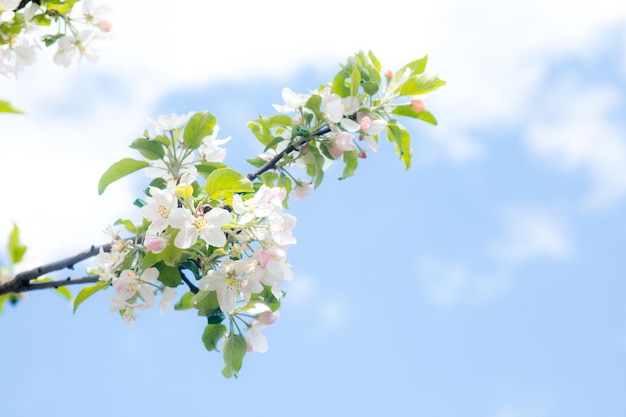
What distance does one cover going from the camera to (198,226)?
5.49 ft

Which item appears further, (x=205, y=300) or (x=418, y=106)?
(x=418, y=106)

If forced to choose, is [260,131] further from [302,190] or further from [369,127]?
[369,127]

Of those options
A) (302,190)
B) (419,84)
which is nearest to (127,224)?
(302,190)

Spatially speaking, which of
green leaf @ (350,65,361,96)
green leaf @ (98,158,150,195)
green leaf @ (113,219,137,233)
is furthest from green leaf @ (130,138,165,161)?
green leaf @ (350,65,361,96)

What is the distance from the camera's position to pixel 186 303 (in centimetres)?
205

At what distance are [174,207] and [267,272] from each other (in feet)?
0.91

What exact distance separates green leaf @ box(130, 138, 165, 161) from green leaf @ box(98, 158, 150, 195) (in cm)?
3

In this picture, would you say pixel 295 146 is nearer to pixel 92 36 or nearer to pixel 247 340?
pixel 247 340

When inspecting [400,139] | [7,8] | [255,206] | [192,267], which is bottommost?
[192,267]

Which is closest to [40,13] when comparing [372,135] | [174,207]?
[174,207]

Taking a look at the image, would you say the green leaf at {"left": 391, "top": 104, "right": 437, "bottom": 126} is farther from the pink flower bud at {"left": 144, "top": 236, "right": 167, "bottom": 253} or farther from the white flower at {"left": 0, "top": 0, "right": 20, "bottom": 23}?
the white flower at {"left": 0, "top": 0, "right": 20, "bottom": 23}

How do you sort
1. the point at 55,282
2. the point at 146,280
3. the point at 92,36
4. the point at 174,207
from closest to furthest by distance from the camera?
the point at 174,207 < the point at 146,280 < the point at 55,282 < the point at 92,36

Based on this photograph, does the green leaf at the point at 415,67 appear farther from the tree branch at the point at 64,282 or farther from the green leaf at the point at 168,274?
A: the tree branch at the point at 64,282

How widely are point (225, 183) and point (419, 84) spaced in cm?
79
